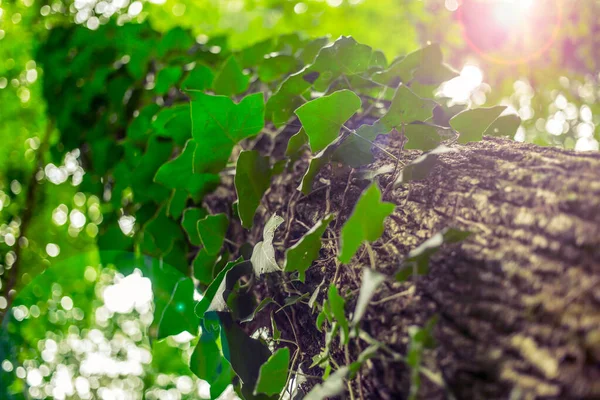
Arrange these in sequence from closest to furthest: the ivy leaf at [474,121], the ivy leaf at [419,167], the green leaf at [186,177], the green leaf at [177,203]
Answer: the ivy leaf at [419,167] < the ivy leaf at [474,121] < the green leaf at [186,177] < the green leaf at [177,203]

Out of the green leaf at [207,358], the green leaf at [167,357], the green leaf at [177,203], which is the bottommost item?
the green leaf at [167,357]

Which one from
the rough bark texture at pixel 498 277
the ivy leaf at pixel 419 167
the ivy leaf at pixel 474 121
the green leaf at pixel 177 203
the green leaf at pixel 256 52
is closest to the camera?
the rough bark texture at pixel 498 277

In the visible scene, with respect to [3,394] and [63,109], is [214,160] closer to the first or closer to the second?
[63,109]

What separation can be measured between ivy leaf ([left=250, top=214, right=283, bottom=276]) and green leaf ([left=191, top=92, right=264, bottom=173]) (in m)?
0.23

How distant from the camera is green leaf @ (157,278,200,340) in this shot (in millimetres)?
787

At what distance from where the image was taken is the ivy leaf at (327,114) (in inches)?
23.0

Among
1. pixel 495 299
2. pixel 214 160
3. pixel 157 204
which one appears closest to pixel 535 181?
pixel 495 299

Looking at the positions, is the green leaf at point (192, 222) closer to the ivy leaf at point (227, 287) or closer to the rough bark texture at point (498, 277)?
the ivy leaf at point (227, 287)

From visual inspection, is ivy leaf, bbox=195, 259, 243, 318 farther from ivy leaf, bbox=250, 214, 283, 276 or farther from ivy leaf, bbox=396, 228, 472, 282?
ivy leaf, bbox=396, 228, 472, 282

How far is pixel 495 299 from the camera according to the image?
394 millimetres

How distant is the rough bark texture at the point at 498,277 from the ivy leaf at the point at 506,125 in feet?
0.47

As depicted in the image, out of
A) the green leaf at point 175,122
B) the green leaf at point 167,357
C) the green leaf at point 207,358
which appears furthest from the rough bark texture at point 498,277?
the green leaf at point 167,357

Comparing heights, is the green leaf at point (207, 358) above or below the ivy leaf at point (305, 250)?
below

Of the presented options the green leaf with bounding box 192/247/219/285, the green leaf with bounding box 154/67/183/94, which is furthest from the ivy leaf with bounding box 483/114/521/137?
the green leaf with bounding box 154/67/183/94
